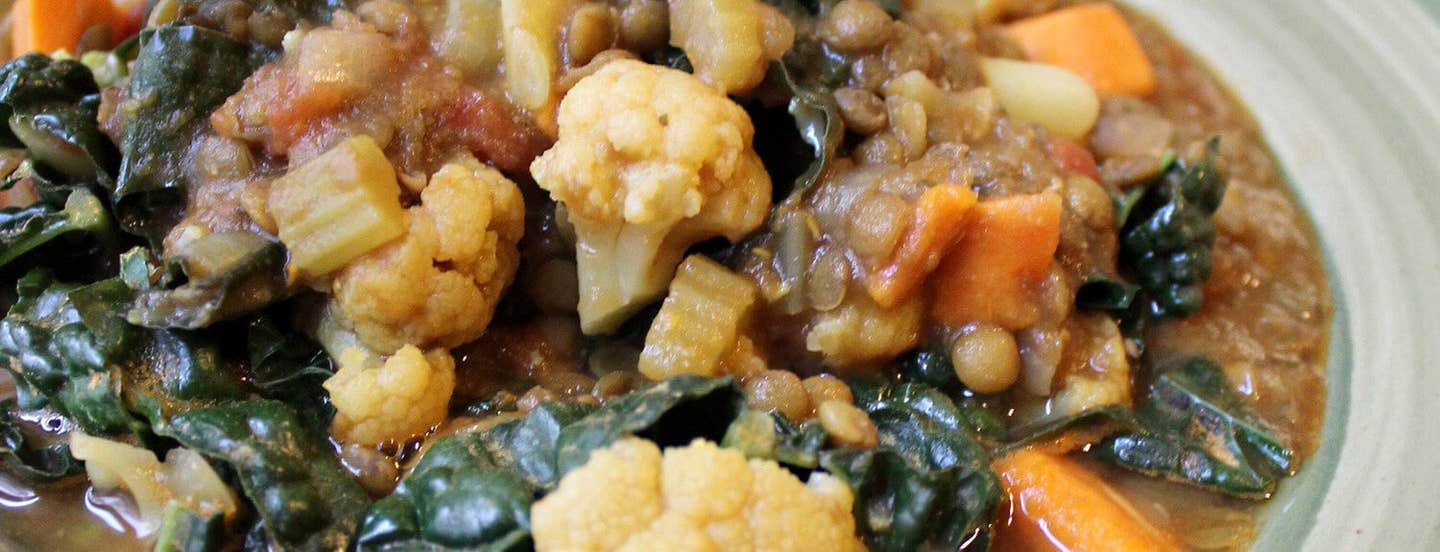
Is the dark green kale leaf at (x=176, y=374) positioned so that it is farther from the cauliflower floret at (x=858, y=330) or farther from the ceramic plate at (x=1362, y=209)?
the ceramic plate at (x=1362, y=209)

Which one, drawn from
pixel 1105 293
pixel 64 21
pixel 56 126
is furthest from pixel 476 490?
pixel 64 21

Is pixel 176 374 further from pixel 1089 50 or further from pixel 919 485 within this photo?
pixel 1089 50

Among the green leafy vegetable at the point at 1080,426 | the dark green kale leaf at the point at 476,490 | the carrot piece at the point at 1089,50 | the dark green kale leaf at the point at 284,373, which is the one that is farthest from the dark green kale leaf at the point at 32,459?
the carrot piece at the point at 1089,50

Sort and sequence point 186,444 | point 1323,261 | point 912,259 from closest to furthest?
point 186,444, point 912,259, point 1323,261

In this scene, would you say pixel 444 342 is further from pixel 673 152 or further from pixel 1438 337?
pixel 1438 337

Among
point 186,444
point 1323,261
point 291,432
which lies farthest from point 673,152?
point 1323,261

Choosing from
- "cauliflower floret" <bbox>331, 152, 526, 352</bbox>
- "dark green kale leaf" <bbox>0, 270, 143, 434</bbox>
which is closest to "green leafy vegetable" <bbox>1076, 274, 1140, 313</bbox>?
"cauliflower floret" <bbox>331, 152, 526, 352</bbox>
